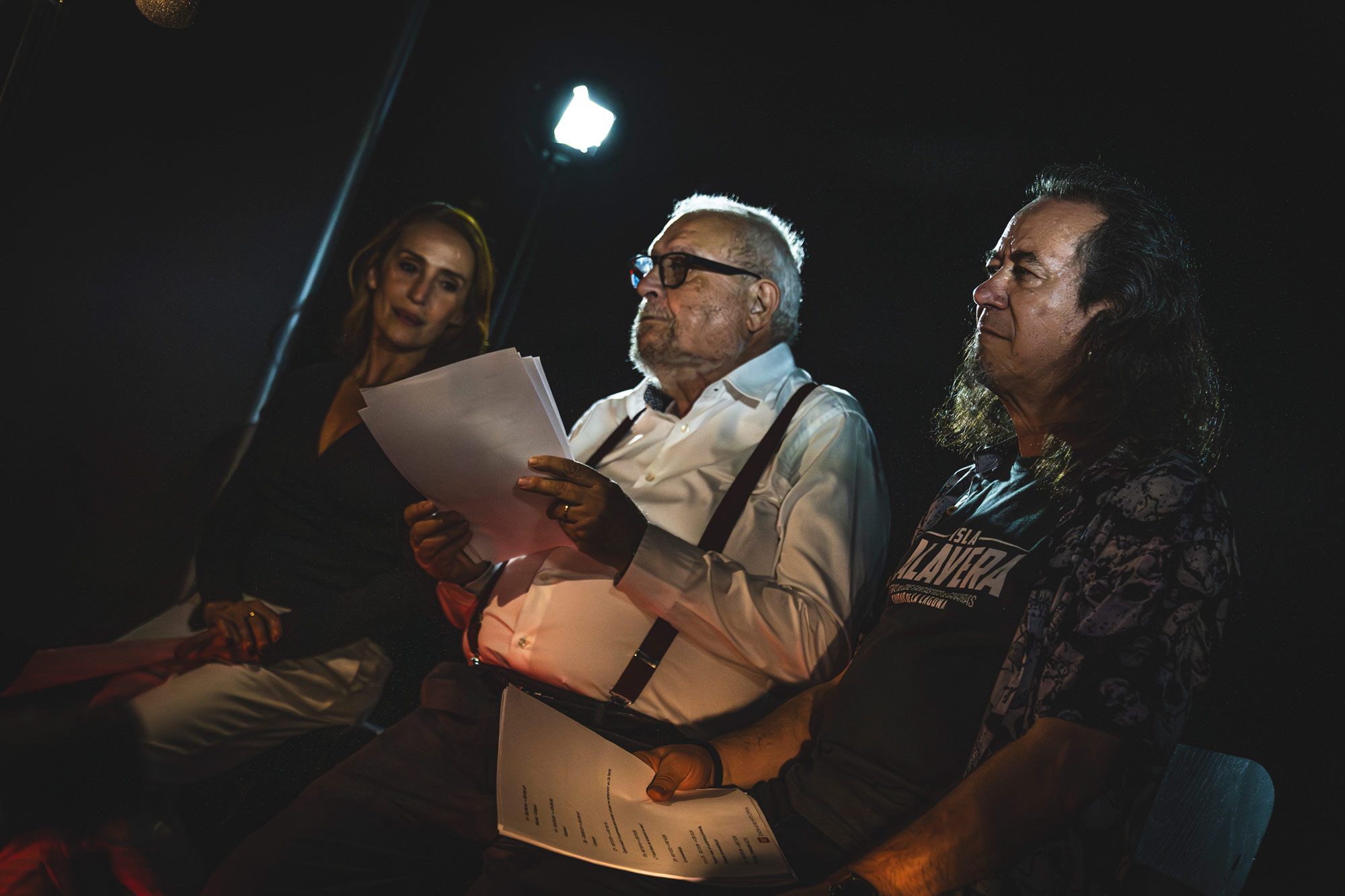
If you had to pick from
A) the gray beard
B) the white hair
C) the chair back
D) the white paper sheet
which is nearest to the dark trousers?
the white paper sheet

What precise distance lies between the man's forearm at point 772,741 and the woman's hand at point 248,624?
1292 mm

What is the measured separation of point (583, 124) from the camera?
2.54 m

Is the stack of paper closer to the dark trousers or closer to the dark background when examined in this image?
the dark trousers

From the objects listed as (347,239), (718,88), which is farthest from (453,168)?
(718,88)

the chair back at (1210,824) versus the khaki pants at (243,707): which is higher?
the chair back at (1210,824)

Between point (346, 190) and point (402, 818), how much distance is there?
6.84ft

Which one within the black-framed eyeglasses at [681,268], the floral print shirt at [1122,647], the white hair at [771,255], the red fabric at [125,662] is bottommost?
the red fabric at [125,662]

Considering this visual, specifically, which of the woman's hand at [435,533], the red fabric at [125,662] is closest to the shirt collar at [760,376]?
the woman's hand at [435,533]

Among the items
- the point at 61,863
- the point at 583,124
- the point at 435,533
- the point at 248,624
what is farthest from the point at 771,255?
the point at 61,863

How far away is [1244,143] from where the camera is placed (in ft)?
4.03

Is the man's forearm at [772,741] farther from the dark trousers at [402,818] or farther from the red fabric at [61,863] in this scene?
the red fabric at [61,863]

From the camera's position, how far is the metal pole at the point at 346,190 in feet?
7.62

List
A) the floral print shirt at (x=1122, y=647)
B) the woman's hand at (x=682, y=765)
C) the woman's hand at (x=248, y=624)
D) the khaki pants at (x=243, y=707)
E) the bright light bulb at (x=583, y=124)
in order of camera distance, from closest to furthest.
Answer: the floral print shirt at (x=1122, y=647) → the woman's hand at (x=682, y=765) → the khaki pants at (x=243, y=707) → the woman's hand at (x=248, y=624) → the bright light bulb at (x=583, y=124)

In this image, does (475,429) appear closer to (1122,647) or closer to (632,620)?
(632,620)
